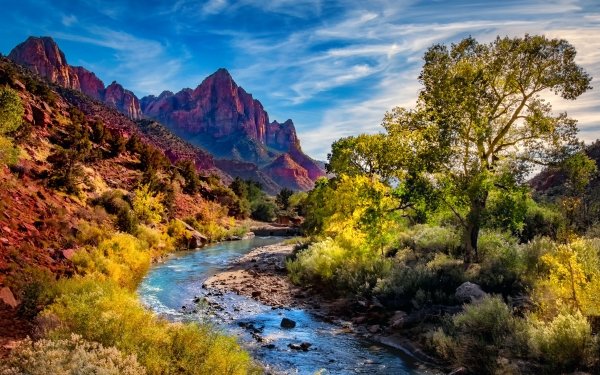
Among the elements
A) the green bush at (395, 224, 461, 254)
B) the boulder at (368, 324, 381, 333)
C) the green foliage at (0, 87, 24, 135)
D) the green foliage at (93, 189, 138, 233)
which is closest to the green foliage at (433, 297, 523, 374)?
the boulder at (368, 324, 381, 333)

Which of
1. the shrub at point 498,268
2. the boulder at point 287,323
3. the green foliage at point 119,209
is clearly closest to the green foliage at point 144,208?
the green foliage at point 119,209

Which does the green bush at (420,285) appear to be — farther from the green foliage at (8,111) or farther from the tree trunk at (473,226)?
the green foliage at (8,111)

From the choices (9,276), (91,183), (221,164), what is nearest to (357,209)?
(9,276)

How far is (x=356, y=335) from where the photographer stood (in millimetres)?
14047

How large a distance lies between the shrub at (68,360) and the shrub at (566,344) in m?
8.17

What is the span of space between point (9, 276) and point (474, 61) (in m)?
18.8

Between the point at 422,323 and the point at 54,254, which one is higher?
the point at 54,254

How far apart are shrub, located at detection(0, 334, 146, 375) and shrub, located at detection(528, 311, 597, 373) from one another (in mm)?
8170

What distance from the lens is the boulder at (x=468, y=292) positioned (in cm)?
1402

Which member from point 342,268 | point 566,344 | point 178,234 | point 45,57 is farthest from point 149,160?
point 45,57

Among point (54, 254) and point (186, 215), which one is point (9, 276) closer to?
point (54, 254)

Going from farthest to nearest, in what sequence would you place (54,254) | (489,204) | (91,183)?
(91,183) < (489,204) < (54,254)

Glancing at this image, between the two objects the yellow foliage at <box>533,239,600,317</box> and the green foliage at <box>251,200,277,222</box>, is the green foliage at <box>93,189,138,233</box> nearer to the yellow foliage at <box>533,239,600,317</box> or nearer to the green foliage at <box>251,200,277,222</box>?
the yellow foliage at <box>533,239,600,317</box>

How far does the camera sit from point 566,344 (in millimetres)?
8703
